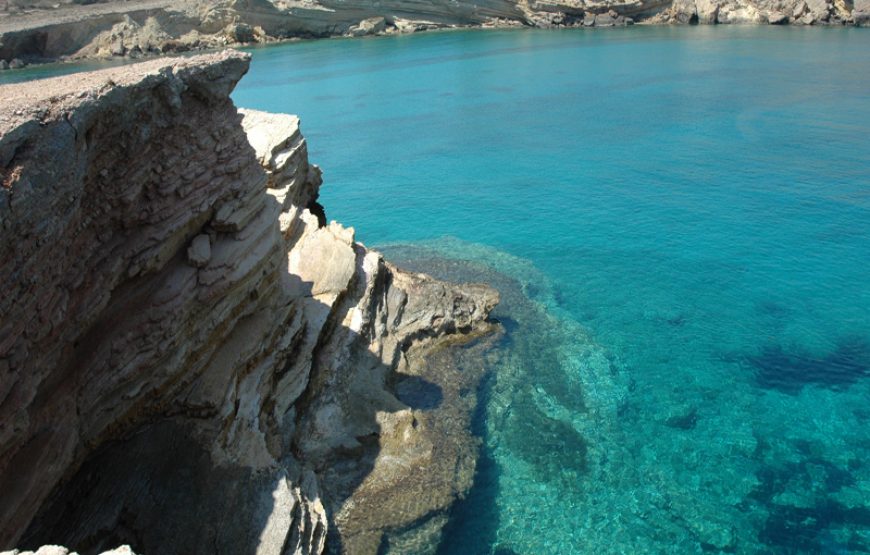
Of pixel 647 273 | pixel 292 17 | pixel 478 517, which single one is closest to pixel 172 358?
pixel 478 517

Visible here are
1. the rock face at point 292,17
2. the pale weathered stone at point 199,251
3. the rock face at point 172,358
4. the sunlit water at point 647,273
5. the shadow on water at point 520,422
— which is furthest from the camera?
the rock face at point 292,17

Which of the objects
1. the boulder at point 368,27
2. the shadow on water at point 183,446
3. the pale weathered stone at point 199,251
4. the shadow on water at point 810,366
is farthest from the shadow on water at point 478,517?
the boulder at point 368,27

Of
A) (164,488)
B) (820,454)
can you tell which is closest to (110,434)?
(164,488)

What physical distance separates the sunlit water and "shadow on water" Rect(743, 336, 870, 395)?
6 cm

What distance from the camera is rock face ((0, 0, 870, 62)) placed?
81938 mm

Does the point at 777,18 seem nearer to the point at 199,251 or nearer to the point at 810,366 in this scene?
the point at 810,366

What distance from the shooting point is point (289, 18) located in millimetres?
91375

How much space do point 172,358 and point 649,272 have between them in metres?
19.0

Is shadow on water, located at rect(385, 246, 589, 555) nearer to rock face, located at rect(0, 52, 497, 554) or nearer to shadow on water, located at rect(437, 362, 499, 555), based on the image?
shadow on water, located at rect(437, 362, 499, 555)

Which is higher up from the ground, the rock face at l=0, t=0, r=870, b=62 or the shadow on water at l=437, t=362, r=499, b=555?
the rock face at l=0, t=0, r=870, b=62

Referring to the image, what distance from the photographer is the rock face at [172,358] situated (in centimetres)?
1025

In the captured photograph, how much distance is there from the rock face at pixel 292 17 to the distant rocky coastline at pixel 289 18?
12 centimetres

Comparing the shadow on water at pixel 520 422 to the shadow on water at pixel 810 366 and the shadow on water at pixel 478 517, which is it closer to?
the shadow on water at pixel 478 517

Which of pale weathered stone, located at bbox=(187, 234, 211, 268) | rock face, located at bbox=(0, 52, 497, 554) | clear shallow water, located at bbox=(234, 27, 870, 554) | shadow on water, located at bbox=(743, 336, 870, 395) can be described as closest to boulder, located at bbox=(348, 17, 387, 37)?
clear shallow water, located at bbox=(234, 27, 870, 554)
